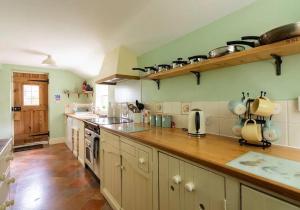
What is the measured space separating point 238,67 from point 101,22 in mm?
1645

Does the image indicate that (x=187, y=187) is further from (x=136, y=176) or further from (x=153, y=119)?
(x=153, y=119)

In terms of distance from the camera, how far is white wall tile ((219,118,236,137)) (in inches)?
54.0

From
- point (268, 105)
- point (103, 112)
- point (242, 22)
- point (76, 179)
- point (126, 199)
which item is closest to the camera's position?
point (268, 105)

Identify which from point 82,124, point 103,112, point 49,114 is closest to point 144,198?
point 82,124

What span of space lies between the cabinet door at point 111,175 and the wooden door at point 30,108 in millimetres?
3529

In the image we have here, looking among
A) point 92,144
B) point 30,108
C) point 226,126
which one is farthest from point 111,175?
point 30,108

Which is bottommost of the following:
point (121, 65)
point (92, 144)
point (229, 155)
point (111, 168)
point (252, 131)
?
point (111, 168)

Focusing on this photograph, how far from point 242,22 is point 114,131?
1.53m

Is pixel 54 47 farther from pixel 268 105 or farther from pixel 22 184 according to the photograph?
pixel 268 105

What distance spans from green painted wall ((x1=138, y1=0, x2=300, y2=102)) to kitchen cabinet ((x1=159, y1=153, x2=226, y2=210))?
0.77 meters

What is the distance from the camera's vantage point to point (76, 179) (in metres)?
2.53

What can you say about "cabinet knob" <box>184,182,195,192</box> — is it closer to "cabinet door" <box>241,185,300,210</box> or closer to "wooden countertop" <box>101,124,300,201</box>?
"wooden countertop" <box>101,124,300,201</box>

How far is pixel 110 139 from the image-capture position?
1.85 meters

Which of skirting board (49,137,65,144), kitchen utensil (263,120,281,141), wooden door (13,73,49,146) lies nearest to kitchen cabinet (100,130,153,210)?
kitchen utensil (263,120,281,141)
